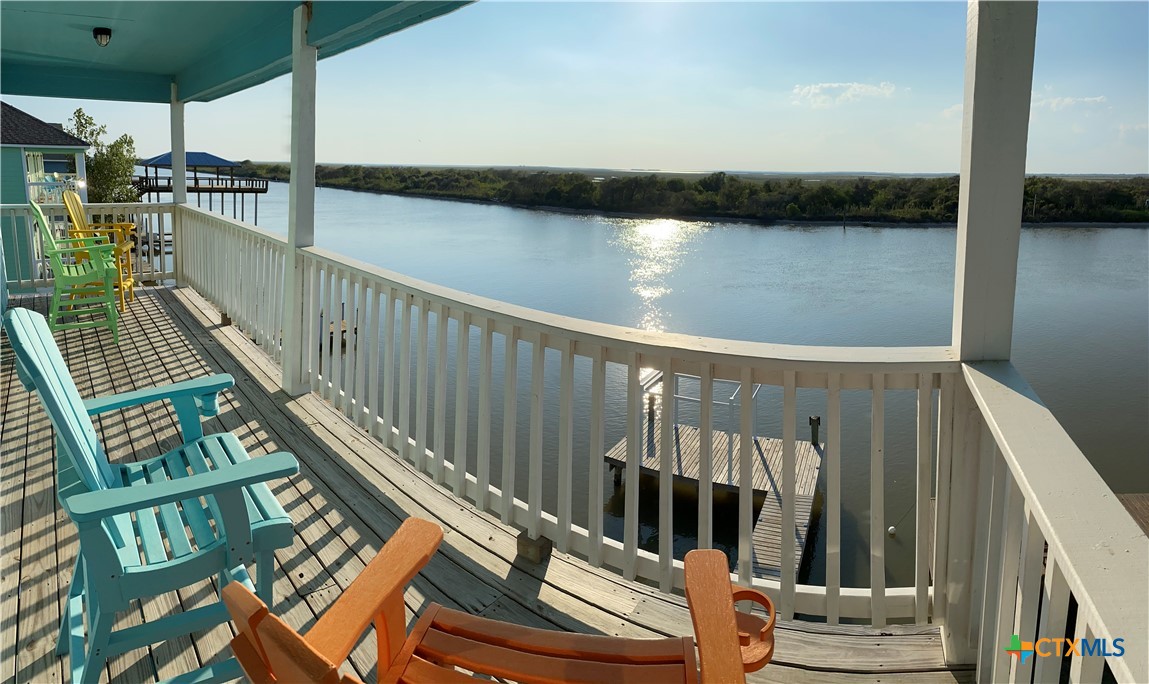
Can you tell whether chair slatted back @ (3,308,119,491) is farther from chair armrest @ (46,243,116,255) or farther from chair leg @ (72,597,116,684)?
chair armrest @ (46,243,116,255)

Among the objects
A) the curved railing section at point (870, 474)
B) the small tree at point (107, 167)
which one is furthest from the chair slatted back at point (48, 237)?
the small tree at point (107, 167)

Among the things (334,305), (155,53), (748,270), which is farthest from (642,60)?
(334,305)

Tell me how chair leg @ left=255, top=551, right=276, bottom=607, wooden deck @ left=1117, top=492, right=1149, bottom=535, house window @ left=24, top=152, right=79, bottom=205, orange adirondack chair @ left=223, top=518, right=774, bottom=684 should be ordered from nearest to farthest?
orange adirondack chair @ left=223, top=518, right=774, bottom=684 → chair leg @ left=255, top=551, right=276, bottom=607 → wooden deck @ left=1117, top=492, right=1149, bottom=535 → house window @ left=24, top=152, right=79, bottom=205

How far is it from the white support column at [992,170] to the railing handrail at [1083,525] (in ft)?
0.92

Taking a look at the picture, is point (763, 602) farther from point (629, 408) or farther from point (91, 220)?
point (91, 220)

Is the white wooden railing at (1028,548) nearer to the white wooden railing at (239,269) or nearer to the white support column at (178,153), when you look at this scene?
the white wooden railing at (239,269)

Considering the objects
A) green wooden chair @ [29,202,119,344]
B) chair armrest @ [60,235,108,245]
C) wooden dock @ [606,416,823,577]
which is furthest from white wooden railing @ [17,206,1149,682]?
wooden dock @ [606,416,823,577]

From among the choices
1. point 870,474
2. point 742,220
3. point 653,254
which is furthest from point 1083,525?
point 653,254

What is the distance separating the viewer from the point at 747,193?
68.7 ft

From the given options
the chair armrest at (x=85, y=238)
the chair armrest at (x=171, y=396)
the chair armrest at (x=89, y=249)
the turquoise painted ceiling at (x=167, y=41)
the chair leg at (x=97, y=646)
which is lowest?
the chair leg at (x=97, y=646)

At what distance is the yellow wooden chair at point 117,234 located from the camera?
6.82 m

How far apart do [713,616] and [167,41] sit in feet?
22.3

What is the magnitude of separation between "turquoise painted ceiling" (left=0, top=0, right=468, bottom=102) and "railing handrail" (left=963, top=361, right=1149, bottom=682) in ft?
9.74

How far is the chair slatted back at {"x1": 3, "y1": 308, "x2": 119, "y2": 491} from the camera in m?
1.73
